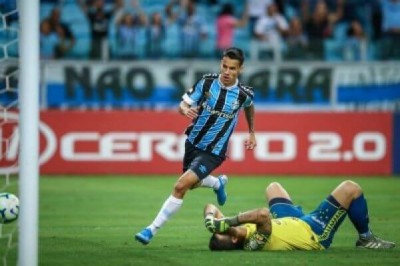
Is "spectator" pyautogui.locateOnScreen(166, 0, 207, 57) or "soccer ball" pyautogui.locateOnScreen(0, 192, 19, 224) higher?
"spectator" pyautogui.locateOnScreen(166, 0, 207, 57)

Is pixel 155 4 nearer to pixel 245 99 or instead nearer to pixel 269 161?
pixel 269 161

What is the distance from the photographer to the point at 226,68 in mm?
9883

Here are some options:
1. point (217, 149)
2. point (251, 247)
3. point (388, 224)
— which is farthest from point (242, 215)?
point (388, 224)

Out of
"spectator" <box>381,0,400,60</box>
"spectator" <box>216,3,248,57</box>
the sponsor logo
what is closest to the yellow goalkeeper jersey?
the sponsor logo

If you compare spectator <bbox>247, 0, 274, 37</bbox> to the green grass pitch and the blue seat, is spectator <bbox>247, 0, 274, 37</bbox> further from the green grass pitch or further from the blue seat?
the green grass pitch

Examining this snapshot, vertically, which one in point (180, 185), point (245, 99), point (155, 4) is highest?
point (155, 4)

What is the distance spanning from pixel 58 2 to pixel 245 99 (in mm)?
11149

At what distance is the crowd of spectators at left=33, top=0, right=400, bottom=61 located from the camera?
766 inches

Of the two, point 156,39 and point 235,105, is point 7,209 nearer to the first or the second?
point 235,105

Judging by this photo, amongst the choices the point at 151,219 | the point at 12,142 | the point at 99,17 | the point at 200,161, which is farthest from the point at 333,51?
the point at 200,161

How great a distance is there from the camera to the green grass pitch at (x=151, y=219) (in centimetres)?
883

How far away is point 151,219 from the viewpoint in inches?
487

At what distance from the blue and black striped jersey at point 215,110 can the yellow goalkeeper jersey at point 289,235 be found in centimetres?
140

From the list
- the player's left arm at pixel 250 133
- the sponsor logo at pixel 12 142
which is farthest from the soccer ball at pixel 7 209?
the player's left arm at pixel 250 133
